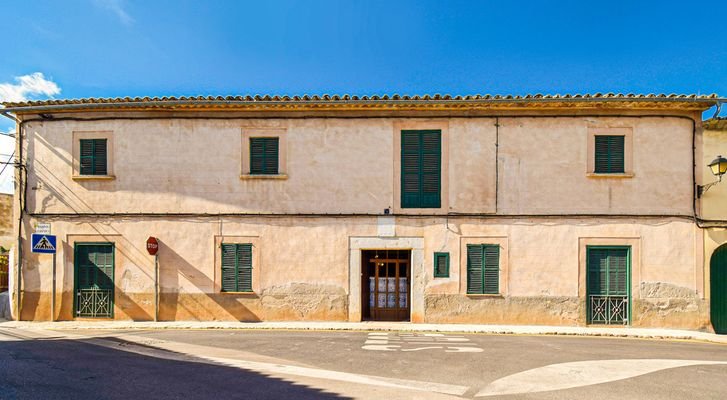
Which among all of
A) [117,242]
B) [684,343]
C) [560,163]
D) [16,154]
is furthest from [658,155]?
[16,154]

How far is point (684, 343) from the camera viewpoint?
33.5 ft

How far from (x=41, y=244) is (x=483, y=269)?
11839 mm

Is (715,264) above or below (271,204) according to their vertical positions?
below

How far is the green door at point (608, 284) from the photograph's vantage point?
39.0 feet

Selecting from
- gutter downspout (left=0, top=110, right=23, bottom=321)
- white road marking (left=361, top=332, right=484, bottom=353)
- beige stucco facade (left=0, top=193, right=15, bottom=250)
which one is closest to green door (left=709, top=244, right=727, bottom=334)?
white road marking (left=361, top=332, right=484, bottom=353)

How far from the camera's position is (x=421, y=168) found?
12.5 m

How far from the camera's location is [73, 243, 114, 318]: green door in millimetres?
12594

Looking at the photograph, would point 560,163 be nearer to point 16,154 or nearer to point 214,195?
point 214,195

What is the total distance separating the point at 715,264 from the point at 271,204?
11949 mm

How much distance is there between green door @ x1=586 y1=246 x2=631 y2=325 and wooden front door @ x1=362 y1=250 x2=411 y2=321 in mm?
4830

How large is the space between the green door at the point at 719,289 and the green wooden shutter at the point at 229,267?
12704 mm

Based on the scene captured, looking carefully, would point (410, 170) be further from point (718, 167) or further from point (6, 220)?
point (6, 220)

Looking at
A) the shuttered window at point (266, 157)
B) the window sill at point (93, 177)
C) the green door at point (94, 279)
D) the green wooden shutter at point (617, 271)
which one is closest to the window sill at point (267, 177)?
the shuttered window at point (266, 157)

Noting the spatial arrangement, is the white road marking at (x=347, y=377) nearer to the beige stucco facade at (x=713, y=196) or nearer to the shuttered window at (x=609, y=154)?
the shuttered window at (x=609, y=154)
